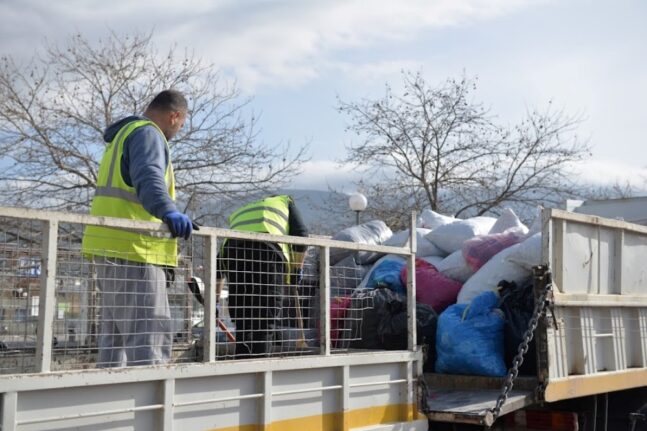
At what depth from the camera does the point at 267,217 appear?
15.3 ft

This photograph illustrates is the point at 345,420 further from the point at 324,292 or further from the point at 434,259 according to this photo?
the point at 434,259

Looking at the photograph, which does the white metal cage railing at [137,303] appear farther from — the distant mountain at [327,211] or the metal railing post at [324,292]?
the distant mountain at [327,211]

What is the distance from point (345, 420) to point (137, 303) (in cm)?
112

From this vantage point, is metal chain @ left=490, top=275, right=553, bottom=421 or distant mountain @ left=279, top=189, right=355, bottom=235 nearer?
metal chain @ left=490, top=275, right=553, bottom=421

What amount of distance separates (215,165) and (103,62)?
9.04 ft

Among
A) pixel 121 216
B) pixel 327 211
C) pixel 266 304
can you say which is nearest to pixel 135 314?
pixel 121 216

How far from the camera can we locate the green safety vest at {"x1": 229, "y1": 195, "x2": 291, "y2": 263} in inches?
183

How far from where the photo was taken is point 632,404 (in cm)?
569

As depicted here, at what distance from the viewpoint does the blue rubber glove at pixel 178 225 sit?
3.36 meters

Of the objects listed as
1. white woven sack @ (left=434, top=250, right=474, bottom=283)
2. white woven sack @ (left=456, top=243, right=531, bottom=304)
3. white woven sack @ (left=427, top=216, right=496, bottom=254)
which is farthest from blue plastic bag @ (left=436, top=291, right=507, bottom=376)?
white woven sack @ (left=427, top=216, right=496, bottom=254)

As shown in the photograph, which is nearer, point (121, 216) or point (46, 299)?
point (46, 299)

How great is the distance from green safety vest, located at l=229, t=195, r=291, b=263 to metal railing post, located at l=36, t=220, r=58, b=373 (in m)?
1.76

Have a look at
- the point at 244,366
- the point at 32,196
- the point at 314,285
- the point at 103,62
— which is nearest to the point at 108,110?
the point at 103,62

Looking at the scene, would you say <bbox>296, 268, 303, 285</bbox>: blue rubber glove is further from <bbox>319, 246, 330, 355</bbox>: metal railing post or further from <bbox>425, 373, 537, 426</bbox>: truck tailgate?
<bbox>425, 373, 537, 426</bbox>: truck tailgate
